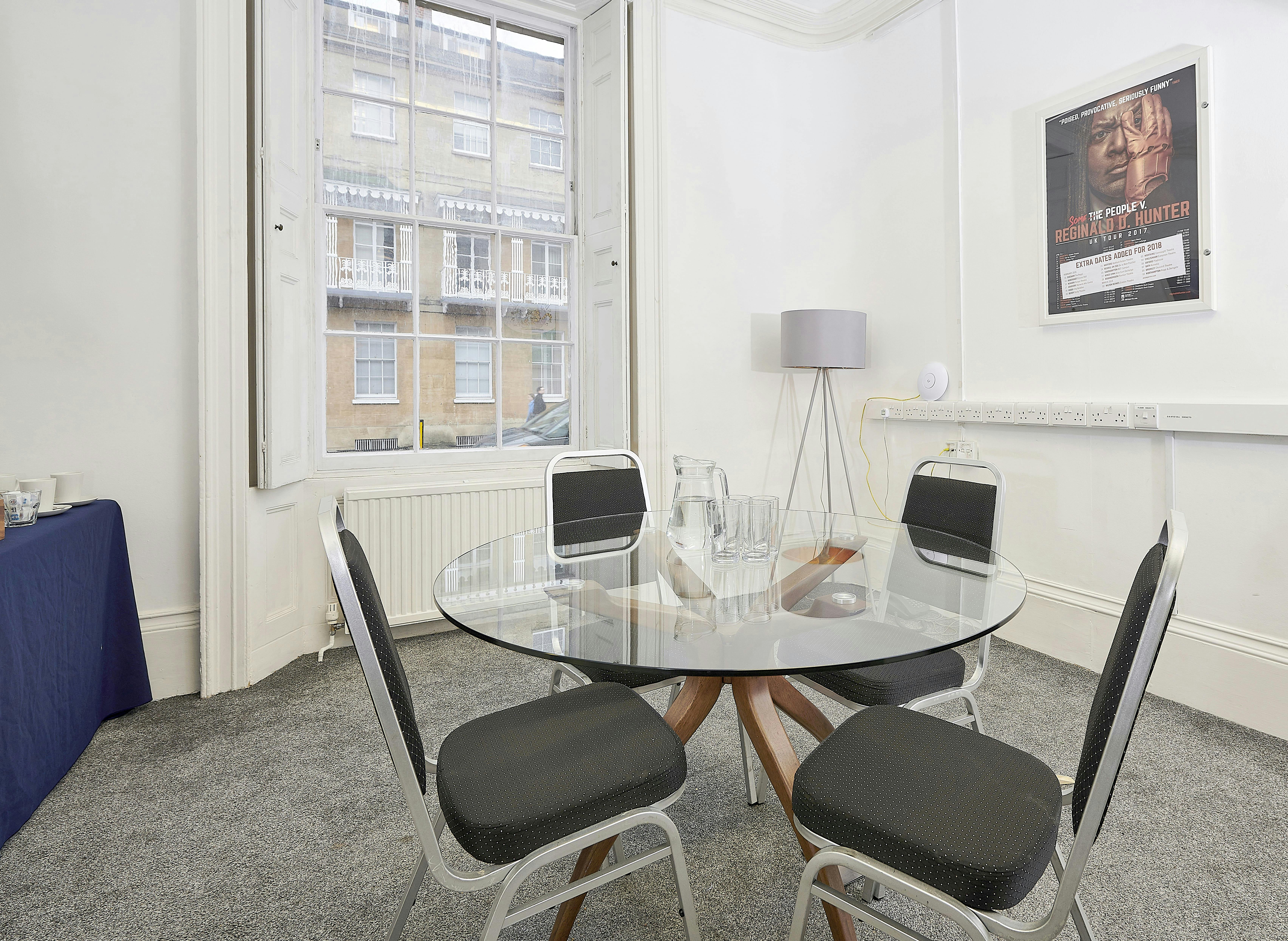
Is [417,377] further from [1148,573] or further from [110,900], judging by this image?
[1148,573]

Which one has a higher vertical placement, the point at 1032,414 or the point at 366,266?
the point at 366,266

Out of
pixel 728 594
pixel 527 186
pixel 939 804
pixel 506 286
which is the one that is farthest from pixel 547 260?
pixel 939 804

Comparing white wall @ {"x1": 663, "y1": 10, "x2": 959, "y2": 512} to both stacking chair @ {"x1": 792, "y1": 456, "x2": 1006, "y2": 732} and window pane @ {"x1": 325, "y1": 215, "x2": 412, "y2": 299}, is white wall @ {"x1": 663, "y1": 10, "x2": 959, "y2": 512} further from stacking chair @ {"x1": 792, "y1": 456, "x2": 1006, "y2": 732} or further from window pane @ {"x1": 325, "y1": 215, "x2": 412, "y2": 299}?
stacking chair @ {"x1": 792, "y1": 456, "x2": 1006, "y2": 732}

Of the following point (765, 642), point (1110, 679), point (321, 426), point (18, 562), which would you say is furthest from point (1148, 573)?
point (321, 426)

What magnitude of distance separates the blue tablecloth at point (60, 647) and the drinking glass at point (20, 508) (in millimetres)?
32

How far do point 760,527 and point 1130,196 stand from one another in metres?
2.40

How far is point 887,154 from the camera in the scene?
3.84 meters

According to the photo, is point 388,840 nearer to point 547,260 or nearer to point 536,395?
point 536,395

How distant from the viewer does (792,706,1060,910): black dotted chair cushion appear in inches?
37.8

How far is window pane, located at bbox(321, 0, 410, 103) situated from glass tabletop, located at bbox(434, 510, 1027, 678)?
2603mm

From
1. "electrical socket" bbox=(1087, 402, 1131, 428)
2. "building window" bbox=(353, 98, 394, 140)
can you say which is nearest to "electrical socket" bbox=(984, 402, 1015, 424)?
"electrical socket" bbox=(1087, 402, 1131, 428)

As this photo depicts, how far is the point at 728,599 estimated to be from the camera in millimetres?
1464

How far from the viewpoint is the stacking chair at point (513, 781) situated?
40.3 inches

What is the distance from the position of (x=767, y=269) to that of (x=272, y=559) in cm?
305
